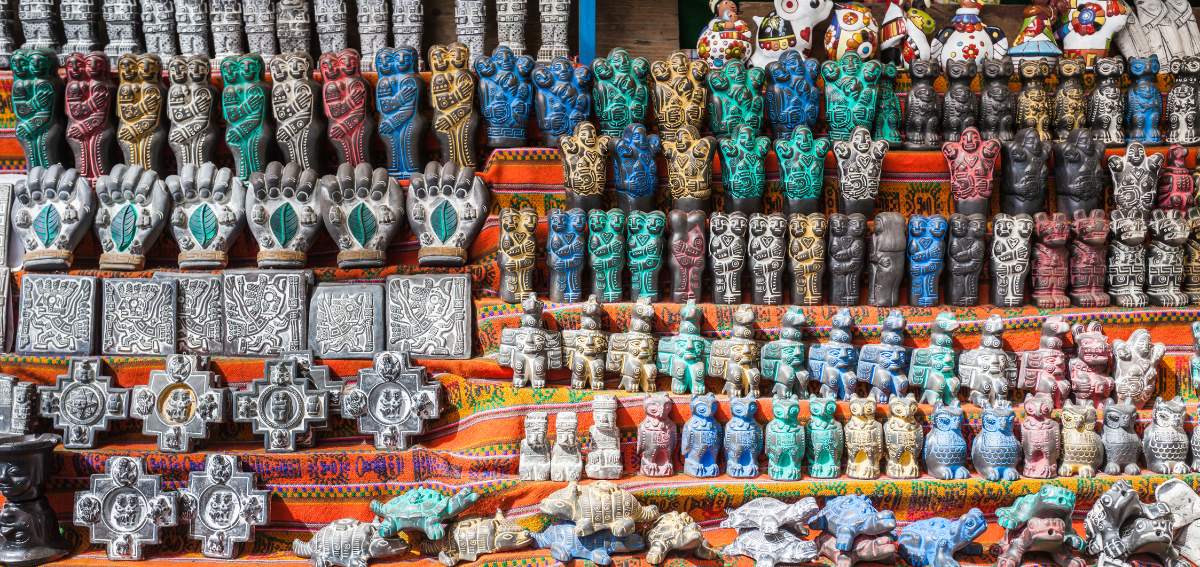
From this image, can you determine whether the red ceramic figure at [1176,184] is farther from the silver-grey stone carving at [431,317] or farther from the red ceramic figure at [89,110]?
the red ceramic figure at [89,110]

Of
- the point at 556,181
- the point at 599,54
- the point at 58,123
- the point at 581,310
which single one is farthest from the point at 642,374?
the point at 58,123

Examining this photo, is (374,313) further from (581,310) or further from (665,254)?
(665,254)

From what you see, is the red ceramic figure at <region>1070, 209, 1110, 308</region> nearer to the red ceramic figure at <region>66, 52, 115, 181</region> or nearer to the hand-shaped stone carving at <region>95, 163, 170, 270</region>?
the hand-shaped stone carving at <region>95, 163, 170, 270</region>

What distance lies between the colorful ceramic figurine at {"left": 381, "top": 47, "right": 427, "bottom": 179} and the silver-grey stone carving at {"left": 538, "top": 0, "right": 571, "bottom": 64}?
0.57 metres

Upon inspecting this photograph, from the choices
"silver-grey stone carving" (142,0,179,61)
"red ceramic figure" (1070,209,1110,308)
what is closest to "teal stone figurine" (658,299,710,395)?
"red ceramic figure" (1070,209,1110,308)

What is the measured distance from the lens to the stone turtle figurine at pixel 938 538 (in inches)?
138

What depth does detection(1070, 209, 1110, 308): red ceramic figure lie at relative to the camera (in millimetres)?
4164

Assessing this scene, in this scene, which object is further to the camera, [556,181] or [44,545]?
[556,181]

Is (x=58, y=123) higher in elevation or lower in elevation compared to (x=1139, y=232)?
higher

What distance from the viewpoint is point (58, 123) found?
4344mm

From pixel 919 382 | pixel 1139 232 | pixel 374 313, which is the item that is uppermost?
pixel 1139 232

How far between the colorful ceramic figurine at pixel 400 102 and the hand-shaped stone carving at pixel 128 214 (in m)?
0.52

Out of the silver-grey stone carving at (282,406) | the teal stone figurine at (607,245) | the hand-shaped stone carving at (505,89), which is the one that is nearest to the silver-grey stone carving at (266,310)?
the silver-grey stone carving at (282,406)

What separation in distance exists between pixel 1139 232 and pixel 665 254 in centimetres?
170
